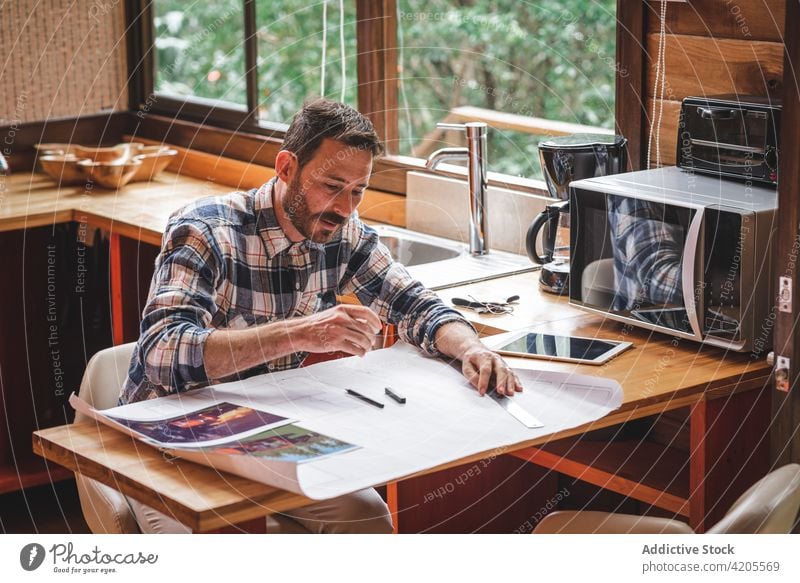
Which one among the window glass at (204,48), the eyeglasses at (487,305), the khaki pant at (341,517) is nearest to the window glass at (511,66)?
the window glass at (204,48)

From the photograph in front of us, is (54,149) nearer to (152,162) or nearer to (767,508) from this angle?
(152,162)

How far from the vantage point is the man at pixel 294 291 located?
181 centimetres

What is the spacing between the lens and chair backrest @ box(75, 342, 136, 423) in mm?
2100

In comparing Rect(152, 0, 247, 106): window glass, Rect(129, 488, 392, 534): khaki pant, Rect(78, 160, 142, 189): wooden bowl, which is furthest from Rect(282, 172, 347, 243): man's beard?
Rect(152, 0, 247, 106): window glass

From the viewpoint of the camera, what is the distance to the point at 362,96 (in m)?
3.30

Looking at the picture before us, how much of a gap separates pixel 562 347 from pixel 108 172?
1.96 metres

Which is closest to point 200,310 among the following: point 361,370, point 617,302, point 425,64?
point 361,370

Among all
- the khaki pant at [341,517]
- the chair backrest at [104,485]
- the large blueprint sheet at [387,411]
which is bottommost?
the khaki pant at [341,517]

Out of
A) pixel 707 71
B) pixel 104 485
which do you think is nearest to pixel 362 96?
pixel 707 71

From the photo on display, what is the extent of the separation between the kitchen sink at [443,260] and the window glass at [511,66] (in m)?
2.70

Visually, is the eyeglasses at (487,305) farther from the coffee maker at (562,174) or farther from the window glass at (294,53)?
the window glass at (294,53)

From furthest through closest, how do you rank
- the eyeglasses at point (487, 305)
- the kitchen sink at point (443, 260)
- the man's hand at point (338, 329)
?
the kitchen sink at point (443, 260) → the eyeglasses at point (487, 305) → the man's hand at point (338, 329)
